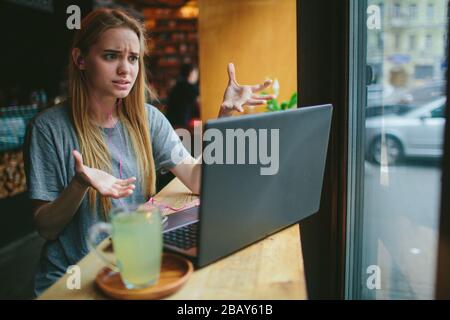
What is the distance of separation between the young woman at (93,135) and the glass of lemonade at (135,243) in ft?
1.22

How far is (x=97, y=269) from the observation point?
0.86 m

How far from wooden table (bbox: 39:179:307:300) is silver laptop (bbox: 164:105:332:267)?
0.09ft

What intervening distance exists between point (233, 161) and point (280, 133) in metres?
0.13

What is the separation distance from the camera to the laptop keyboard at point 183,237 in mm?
913

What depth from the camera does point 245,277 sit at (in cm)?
82

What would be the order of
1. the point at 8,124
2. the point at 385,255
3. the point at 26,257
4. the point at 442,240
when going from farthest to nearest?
the point at 8,124 < the point at 26,257 < the point at 385,255 < the point at 442,240

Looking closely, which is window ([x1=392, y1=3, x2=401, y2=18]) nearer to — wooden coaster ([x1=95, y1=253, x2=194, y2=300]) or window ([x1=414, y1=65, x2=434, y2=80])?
window ([x1=414, y1=65, x2=434, y2=80])

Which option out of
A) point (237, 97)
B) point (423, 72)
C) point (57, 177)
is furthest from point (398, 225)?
point (57, 177)

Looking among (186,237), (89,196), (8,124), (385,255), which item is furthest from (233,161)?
(8,124)

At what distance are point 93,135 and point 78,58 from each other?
24 cm

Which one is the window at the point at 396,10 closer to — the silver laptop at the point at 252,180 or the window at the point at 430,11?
the window at the point at 430,11

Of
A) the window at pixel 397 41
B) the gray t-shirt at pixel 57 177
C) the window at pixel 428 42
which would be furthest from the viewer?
the window at pixel 397 41

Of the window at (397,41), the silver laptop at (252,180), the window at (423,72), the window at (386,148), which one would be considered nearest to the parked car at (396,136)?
the window at (386,148)
